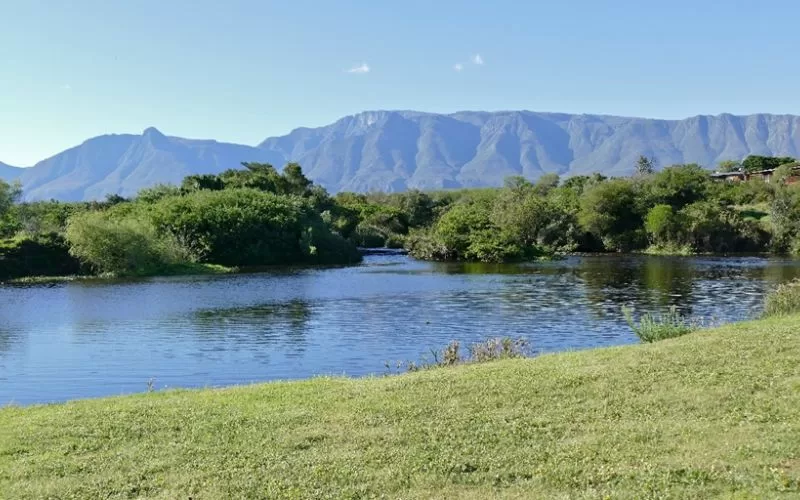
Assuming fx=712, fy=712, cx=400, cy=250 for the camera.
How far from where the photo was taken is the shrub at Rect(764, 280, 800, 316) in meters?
23.0

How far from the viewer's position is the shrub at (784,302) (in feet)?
75.6

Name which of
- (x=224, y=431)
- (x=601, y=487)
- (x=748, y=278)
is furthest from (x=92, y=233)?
(x=601, y=487)

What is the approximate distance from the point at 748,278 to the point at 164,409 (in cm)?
4991

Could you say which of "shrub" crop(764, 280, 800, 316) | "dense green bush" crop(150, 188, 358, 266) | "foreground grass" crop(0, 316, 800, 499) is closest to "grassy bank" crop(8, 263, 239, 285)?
"dense green bush" crop(150, 188, 358, 266)

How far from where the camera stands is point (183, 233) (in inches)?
3012

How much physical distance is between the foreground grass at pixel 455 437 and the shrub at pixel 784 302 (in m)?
10.1


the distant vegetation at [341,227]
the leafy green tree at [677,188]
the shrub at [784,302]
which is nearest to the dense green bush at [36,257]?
the distant vegetation at [341,227]

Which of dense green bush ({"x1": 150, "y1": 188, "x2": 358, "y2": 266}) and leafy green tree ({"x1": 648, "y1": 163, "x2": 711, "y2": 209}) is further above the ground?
leafy green tree ({"x1": 648, "y1": 163, "x2": 711, "y2": 209})

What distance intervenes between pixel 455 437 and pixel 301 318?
25.9 meters

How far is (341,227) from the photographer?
10694 centimetres

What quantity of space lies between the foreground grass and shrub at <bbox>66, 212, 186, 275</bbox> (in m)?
55.1

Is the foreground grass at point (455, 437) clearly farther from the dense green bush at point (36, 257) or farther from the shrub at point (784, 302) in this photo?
the dense green bush at point (36, 257)

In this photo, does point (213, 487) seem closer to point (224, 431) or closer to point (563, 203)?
point (224, 431)

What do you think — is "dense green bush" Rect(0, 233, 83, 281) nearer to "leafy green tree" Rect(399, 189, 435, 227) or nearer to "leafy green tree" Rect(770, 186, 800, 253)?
"leafy green tree" Rect(399, 189, 435, 227)
